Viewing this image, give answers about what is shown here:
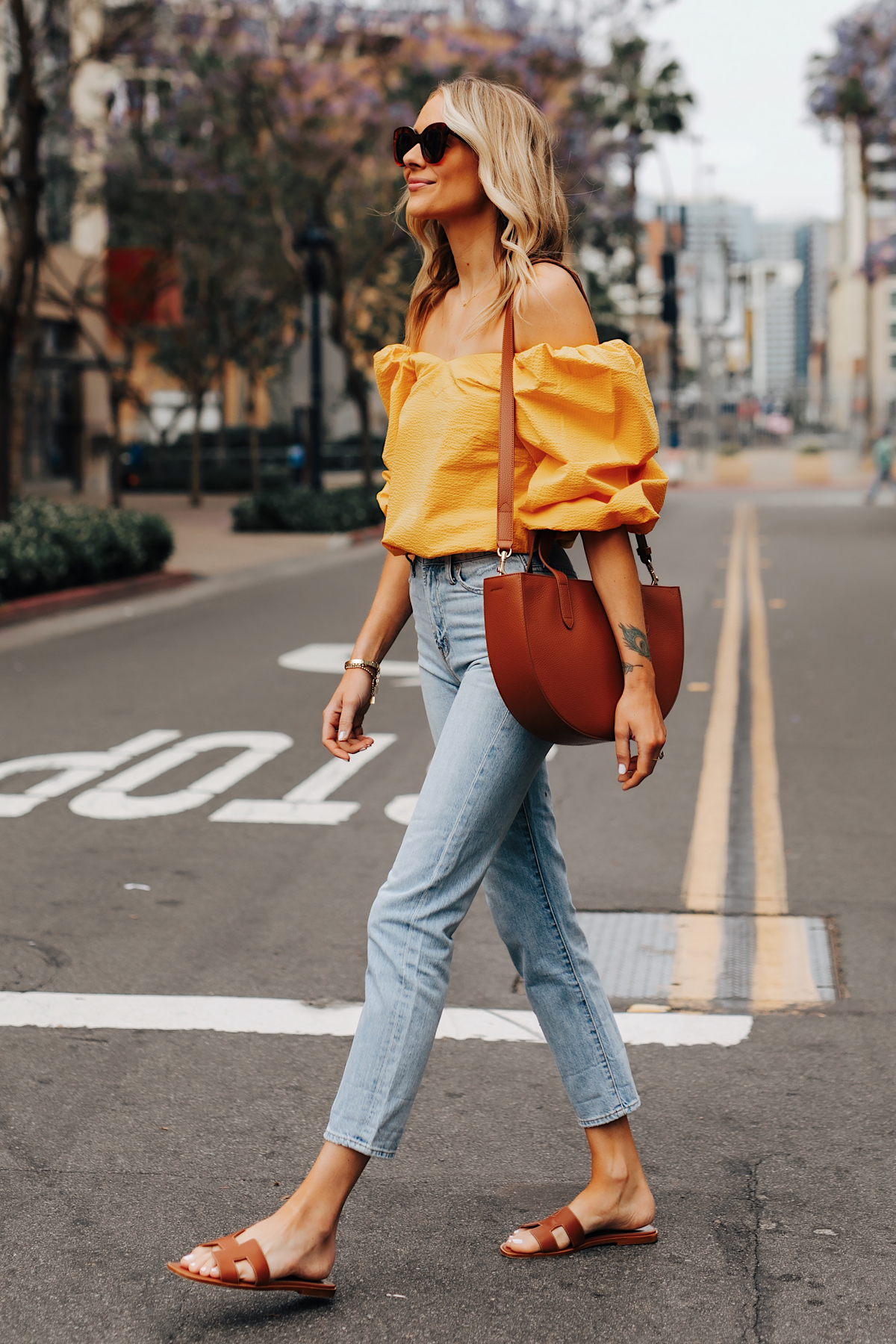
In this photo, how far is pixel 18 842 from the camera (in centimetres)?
624

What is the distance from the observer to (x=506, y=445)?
106 inches

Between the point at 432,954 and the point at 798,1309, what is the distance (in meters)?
0.88

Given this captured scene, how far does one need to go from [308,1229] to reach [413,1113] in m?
0.97

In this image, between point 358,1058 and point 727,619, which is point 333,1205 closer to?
point 358,1058

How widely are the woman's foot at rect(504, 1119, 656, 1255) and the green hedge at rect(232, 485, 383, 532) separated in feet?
72.6

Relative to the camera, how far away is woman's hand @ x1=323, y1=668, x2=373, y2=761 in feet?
10.0

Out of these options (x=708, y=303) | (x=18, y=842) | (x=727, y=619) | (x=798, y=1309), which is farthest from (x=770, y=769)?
(x=708, y=303)

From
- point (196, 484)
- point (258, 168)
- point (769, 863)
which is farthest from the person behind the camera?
point (196, 484)

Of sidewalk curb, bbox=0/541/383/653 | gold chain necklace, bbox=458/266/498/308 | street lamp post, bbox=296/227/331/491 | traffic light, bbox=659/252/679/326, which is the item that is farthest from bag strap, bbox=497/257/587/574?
traffic light, bbox=659/252/679/326

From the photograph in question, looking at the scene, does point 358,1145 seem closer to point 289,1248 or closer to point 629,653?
point 289,1248

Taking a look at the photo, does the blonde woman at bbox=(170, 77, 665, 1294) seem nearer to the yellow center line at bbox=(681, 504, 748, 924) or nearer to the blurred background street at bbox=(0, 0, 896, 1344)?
the blurred background street at bbox=(0, 0, 896, 1344)

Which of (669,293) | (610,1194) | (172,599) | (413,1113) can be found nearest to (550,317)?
(610,1194)

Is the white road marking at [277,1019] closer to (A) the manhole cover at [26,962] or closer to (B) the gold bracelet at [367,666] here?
(A) the manhole cover at [26,962]

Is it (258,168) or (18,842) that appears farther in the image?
(258,168)
